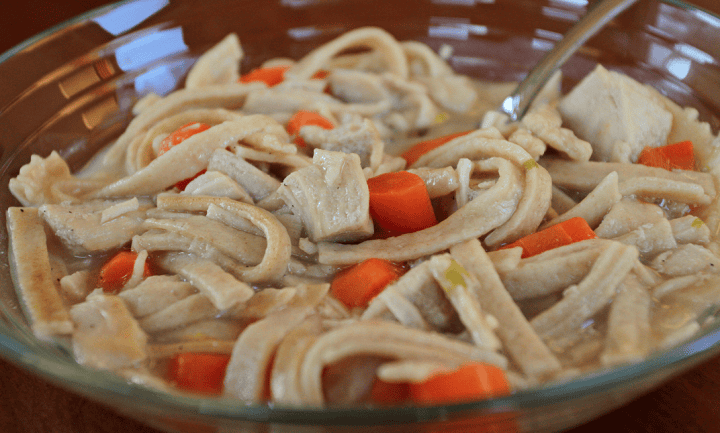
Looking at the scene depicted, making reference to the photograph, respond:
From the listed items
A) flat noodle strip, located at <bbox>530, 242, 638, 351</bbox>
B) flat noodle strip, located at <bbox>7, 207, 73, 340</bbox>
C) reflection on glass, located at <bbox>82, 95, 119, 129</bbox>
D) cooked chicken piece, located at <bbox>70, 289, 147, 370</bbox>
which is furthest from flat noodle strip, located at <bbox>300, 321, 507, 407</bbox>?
reflection on glass, located at <bbox>82, 95, 119, 129</bbox>

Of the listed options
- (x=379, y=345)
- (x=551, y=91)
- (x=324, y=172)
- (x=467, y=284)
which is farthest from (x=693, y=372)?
(x=551, y=91)

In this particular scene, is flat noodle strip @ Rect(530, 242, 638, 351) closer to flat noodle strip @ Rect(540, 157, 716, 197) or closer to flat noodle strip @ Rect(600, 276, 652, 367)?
flat noodle strip @ Rect(600, 276, 652, 367)

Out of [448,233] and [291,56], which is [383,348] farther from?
[291,56]

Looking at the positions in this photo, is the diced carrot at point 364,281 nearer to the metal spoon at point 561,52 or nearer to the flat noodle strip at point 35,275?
the flat noodle strip at point 35,275

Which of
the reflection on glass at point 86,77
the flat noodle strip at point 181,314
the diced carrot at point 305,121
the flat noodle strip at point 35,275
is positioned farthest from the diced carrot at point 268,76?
the flat noodle strip at point 181,314

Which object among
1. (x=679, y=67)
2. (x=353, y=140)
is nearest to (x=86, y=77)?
(x=353, y=140)

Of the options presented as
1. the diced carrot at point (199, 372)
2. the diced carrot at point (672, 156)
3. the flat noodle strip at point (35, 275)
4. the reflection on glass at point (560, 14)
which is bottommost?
the diced carrot at point (199, 372)
